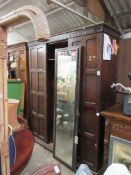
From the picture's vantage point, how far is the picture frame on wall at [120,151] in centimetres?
192

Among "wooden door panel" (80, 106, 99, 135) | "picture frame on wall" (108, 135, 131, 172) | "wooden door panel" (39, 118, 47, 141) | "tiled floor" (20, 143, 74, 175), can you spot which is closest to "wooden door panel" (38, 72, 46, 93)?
"wooden door panel" (39, 118, 47, 141)

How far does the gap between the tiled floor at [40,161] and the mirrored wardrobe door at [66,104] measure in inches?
3.7

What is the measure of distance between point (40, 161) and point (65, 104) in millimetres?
1050

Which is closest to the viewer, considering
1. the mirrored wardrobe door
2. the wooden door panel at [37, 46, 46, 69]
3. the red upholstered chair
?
the red upholstered chair

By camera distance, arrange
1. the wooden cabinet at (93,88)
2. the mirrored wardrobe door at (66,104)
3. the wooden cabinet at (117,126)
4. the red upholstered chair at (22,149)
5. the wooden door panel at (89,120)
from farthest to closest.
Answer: the mirrored wardrobe door at (66,104)
the wooden door panel at (89,120)
the wooden cabinet at (93,88)
the wooden cabinet at (117,126)
the red upholstered chair at (22,149)

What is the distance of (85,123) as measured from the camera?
251cm

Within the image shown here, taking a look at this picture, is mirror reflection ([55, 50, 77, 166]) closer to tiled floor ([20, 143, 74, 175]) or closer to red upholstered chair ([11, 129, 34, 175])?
tiled floor ([20, 143, 74, 175])

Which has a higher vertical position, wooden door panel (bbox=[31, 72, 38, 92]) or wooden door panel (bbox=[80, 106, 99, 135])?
wooden door panel (bbox=[31, 72, 38, 92])

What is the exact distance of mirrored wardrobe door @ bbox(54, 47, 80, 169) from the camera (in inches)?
97.7

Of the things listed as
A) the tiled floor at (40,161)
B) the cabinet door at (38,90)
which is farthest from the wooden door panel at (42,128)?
the tiled floor at (40,161)

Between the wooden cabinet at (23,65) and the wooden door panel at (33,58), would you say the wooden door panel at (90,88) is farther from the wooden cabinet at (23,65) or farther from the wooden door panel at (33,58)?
the wooden cabinet at (23,65)

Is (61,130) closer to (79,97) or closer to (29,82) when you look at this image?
(79,97)

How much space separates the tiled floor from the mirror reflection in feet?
0.39

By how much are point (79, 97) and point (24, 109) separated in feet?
5.89
